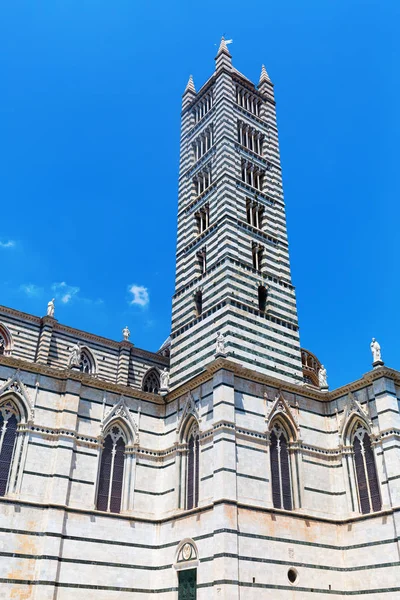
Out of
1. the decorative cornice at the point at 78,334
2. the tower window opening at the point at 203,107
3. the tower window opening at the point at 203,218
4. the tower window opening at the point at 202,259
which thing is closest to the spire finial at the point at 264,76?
the tower window opening at the point at 203,107

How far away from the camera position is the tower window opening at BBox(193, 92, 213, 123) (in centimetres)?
3566

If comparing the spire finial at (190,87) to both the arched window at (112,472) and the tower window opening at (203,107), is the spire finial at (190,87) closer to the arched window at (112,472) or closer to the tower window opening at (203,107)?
the tower window opening at (203,107)

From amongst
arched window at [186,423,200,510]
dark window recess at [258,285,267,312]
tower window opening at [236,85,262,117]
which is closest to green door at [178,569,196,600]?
arched window at [186,423,200,510]

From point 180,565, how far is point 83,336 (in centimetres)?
1618

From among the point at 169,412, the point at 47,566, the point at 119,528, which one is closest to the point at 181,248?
the point at 169,412

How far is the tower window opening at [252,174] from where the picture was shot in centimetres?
3230

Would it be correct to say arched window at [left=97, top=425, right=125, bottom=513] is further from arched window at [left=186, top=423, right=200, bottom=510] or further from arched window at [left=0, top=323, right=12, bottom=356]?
arched window at [left=0, top=323, right=12, bottom=356]

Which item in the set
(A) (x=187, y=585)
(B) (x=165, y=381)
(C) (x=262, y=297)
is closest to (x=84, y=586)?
(A) (x=187, y=585)

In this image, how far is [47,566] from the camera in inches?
777

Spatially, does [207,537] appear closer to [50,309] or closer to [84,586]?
[84,586]

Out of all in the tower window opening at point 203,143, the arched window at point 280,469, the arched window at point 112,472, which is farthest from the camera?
the tower window opening at point 203,143

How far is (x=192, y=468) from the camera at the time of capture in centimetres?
2280

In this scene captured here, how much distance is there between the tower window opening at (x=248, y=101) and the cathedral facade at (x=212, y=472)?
11.4m

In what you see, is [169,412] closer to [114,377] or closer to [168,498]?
[168,498]
